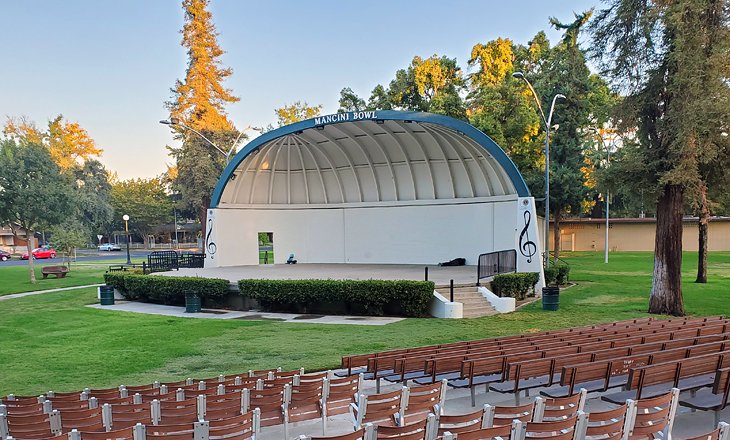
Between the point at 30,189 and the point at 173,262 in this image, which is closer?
the point at 173,262

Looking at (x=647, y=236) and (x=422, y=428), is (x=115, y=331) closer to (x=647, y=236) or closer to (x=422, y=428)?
(x=422, y=428)

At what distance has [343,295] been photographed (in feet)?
60.7

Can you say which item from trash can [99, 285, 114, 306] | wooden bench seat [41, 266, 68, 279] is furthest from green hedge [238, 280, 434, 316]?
wooden bench seat [41, 266, 68, 279]

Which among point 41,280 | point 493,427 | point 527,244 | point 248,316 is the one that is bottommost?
point 41,280

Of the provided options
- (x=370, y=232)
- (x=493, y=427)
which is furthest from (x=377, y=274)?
(x=493, y=427)

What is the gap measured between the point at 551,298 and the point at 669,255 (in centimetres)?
395

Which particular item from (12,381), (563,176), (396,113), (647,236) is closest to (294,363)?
(12,381)

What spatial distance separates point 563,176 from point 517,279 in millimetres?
17347

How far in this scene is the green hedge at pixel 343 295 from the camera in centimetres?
1770

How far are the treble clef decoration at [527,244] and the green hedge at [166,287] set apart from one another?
1182cm

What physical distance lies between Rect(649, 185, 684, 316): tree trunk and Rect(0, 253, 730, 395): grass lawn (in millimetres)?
829

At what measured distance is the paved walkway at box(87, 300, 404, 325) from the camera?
17.4 metres

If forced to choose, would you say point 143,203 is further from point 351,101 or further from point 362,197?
point 362,197

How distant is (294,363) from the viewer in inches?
457
